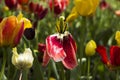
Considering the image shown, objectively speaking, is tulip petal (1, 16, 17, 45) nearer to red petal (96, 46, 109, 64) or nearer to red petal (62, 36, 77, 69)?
red petal (62, 36, 77, 69)

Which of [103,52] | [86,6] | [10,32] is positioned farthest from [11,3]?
[10,32]

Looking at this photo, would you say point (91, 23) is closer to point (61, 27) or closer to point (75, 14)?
point (75, 14)

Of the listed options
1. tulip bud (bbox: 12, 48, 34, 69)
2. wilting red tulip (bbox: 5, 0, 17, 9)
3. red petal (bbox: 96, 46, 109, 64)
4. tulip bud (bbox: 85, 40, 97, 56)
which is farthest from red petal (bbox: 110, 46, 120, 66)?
wilting red tulip (bbox: 5, 0, 17, 9)

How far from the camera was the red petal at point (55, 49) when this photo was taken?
4.11ft

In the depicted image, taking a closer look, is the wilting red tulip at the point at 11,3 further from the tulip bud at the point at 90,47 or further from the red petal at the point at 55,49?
the red petal at the point at 55,49

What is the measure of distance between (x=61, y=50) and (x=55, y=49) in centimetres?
3

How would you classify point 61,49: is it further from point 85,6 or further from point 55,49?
point 85,6

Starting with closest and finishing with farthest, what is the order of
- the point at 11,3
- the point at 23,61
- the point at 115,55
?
the point at 23,61 < the point at 115,55 < the point at 11,3

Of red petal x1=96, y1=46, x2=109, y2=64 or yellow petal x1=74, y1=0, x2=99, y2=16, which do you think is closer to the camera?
red petal x1=96, y1=46, x2=109, y2=64

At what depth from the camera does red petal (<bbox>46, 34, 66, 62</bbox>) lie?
1.25 m

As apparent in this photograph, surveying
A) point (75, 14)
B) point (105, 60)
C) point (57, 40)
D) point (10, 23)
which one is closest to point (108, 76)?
point (75, 14)

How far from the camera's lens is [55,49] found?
1.27 m

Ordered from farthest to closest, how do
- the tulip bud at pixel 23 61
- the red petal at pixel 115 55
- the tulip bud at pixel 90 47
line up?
the tulip bud at pixel 90 47 → the red petal at pixel 115 55 → the tulip bud at pixel 23 61

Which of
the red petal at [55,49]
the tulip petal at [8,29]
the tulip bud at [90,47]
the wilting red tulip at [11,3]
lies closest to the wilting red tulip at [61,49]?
the red petal at [55,49]
